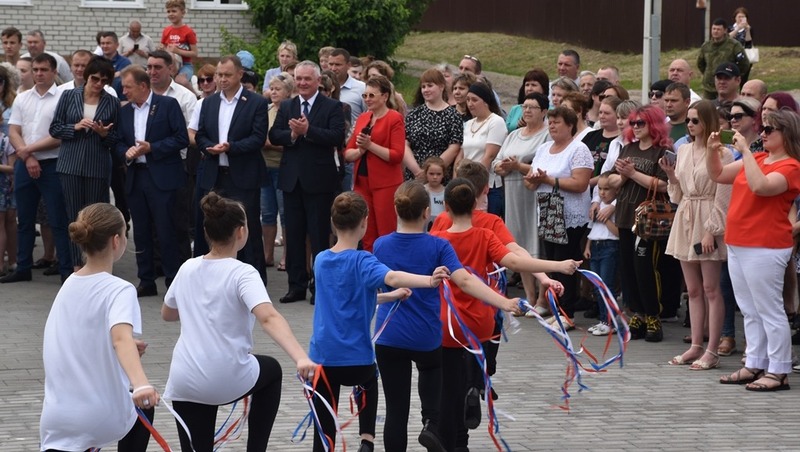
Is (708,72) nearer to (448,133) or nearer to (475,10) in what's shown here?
(448,133)

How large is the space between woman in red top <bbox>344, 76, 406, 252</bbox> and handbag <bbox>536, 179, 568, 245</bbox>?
1.54 meters

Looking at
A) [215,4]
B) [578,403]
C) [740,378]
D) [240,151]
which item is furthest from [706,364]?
[215,4]

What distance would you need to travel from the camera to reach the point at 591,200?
11281 millimetres

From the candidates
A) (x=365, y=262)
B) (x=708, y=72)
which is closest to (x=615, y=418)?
(x=365, y=262)

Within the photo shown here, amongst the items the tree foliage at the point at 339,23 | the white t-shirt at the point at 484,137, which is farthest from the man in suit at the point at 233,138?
the tree foliage at the point at 339,23

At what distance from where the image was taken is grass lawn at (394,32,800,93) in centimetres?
2566

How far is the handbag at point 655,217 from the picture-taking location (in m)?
10.2

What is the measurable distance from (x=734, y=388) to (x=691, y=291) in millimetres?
1071

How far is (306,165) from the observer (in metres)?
12.0

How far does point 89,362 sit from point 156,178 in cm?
688

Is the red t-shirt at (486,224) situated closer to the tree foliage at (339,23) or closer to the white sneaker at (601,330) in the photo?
the white sneaker at (601,330)

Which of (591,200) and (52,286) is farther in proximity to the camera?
(52,286)

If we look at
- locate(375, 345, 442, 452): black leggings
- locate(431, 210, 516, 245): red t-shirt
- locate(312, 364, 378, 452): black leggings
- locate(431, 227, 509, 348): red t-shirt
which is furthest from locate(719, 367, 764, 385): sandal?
locate(312, 364, 378, 452): black leggings

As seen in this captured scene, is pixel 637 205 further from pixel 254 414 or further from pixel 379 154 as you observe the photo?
pixel 254 414
